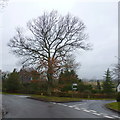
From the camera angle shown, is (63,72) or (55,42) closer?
(63,72)

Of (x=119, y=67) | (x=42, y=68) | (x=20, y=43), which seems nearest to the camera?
(x=119, y=67)

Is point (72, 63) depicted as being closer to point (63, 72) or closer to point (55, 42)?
point (63, 72)

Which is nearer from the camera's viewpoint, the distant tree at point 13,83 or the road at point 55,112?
the road at point 55,112

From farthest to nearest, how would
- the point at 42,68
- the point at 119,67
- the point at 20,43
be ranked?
the point at 20,43 < the point at 42,68 < the point at 119,67

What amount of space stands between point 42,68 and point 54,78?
235 cm

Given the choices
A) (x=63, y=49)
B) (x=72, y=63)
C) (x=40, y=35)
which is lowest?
(x=72, y=63)

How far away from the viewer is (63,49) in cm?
2891

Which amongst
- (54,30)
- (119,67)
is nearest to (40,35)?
(54,30)

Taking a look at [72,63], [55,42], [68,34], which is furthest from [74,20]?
[72,63]

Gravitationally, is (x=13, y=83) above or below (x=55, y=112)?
below

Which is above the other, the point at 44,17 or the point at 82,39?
the point at 44,17

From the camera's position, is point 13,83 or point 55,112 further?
point 13,83

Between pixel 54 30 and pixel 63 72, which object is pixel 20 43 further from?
pixel 63 72

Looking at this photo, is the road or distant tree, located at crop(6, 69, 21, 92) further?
distant tree, located at crop(6, 69, 21, 92)
